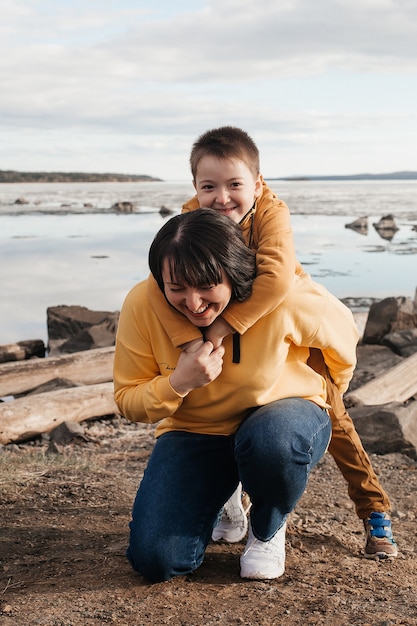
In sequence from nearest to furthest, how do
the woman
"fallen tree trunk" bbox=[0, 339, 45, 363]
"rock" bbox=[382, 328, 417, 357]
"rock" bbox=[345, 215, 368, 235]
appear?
the woman < "rock" bbox=[382, 328, 417, 357] < "fallen tree trunk" bbox=[0, 339, 45, 363] < "rock" bbox=[345, 215, 368, 235]

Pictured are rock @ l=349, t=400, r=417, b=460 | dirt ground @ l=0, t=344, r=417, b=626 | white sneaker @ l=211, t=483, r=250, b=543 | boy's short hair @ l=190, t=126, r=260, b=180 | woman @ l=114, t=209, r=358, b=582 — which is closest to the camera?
dirt ground @ l=0, t=344, r=417, b=626

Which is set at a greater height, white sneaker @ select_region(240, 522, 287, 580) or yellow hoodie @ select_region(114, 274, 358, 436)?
yellow hoodie @ select_region(114, 274, 358, 436)

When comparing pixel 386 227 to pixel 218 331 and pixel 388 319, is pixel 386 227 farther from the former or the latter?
pixel 218 331

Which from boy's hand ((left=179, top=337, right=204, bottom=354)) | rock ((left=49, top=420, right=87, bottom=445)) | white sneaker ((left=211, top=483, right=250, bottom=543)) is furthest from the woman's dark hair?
rock ((left=49, top=420, right=87, bottom=445))

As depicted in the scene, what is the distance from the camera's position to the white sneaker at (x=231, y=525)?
4230mm

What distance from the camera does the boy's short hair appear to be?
151 inches

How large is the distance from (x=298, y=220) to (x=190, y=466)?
102 ft

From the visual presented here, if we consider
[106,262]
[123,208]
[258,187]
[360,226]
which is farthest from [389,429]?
[123,208]

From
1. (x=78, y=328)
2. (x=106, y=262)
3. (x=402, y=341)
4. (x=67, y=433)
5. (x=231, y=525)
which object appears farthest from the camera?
(x=106, y=262)

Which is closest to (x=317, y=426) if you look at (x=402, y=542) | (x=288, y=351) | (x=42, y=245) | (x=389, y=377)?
(x=288, y=351)

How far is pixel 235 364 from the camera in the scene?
3678 millimetres

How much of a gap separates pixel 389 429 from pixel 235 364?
274 centimetres

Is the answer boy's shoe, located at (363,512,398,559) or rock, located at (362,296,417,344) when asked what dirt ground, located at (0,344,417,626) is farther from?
rock, located at (362,296,417,344)

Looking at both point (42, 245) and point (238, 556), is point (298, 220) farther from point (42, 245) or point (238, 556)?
point (238, 556)
